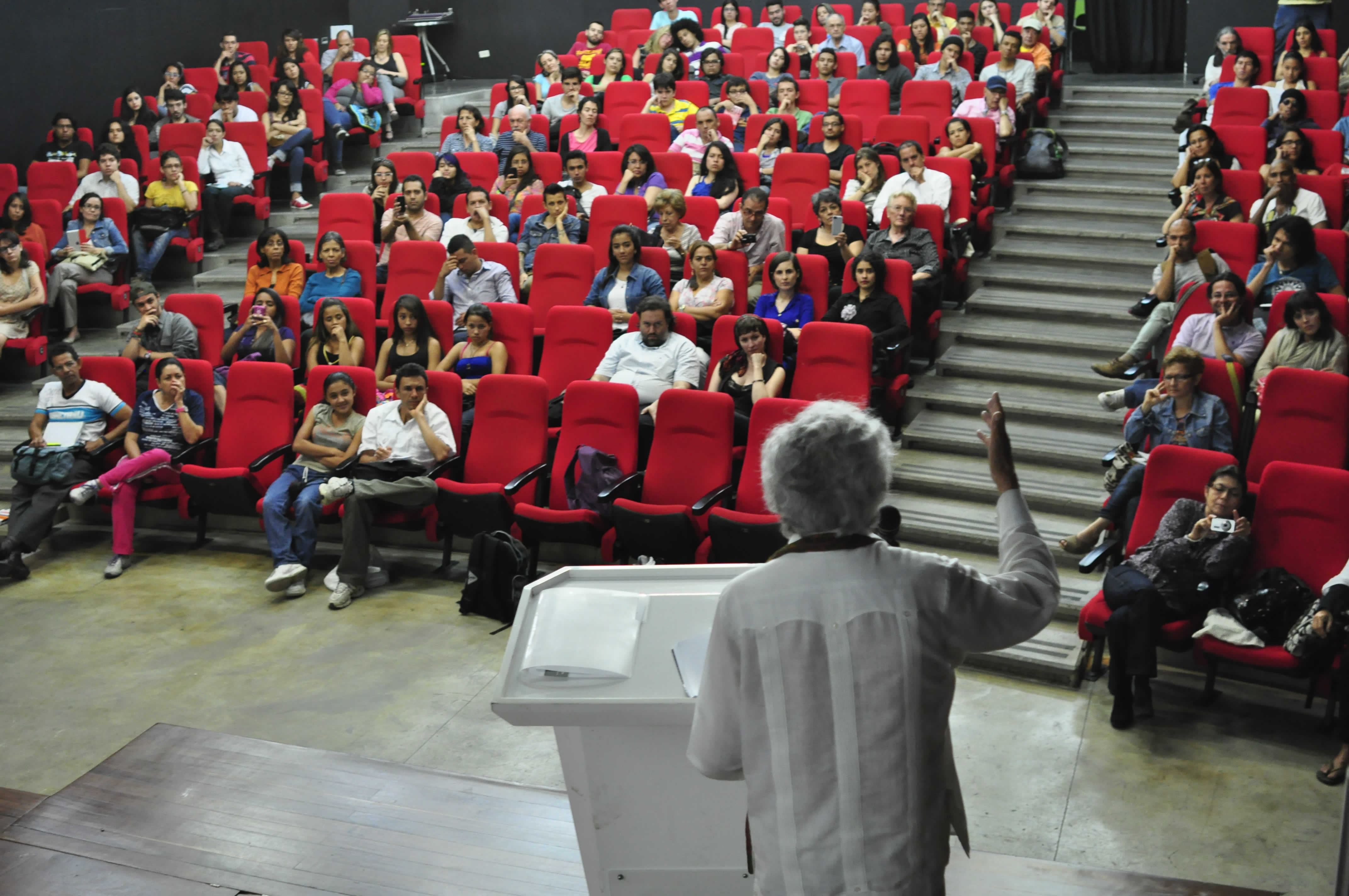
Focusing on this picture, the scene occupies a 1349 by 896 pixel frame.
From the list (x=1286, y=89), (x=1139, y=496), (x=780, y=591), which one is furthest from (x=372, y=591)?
(x=1286, y=89)

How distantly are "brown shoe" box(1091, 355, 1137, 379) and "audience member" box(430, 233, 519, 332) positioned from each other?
279cm

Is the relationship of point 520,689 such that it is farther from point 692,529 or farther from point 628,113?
point 628,113

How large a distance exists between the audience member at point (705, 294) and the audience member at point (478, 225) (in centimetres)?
126

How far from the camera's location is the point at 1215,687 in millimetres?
3951

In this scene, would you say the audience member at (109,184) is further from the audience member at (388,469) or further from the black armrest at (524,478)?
the black armrest at (524,478)

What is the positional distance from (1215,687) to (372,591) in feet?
10.3

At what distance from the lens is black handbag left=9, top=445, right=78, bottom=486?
5238mm

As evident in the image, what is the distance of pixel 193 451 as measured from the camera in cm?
531

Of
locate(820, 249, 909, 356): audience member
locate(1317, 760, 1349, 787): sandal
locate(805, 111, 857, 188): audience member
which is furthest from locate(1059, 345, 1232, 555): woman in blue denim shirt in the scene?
locate(805, 111, 857, 188): audience member

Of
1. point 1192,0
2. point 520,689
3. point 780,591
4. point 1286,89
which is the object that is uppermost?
point 1192,0

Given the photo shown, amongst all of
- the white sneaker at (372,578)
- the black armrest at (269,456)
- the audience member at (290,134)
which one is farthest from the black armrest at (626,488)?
the audience member at (290,134)

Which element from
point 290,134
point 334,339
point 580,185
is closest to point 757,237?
point 580,185

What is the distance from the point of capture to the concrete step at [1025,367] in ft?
18.8

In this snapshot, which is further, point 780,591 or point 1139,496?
point 1139,496
